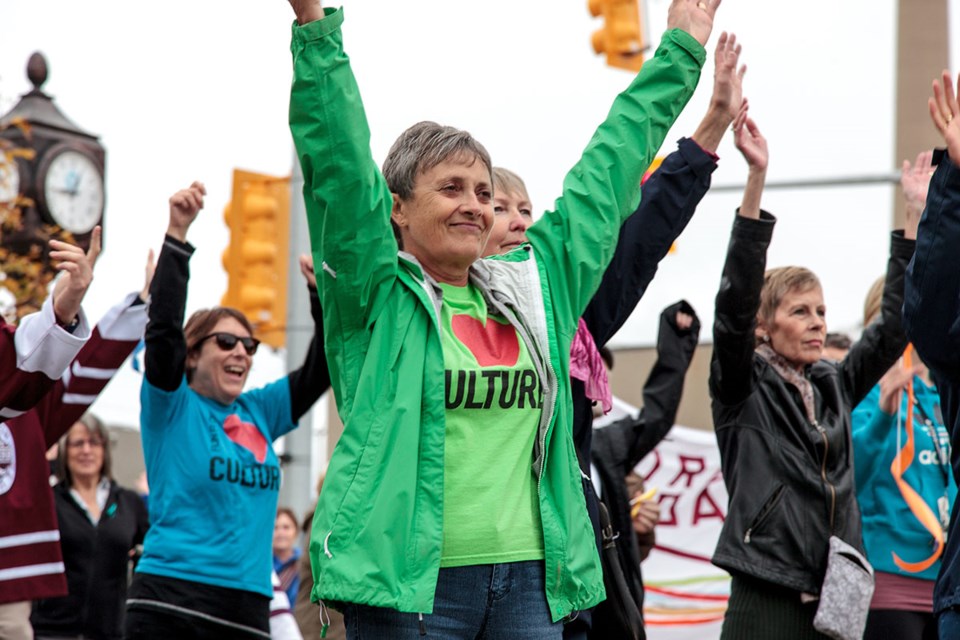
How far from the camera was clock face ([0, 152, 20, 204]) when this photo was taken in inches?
527

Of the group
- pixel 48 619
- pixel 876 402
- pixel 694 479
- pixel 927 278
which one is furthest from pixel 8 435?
pixel 694 479

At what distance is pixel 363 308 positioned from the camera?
3.37 m

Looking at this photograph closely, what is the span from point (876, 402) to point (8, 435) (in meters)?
4.02

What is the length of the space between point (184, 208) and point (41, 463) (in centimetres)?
112

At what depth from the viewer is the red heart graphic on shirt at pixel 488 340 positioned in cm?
346

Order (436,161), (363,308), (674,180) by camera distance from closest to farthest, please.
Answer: (363,308), (436,161), (674,180)

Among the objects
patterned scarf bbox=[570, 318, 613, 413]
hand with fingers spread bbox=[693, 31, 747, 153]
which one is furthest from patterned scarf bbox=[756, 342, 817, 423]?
patterned scarf bbox=[570, 318, 613, 413]

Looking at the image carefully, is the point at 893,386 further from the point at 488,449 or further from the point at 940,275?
the point at 488,449

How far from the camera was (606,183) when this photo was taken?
12.2 ft

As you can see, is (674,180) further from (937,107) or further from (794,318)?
(794,318)

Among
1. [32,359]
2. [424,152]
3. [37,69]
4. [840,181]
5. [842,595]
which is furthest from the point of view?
[37,69]

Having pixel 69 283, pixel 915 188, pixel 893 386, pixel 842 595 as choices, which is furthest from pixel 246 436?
pixel 915 188

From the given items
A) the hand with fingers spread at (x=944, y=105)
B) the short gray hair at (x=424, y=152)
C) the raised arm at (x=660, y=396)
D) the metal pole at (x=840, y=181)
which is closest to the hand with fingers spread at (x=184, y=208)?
the raised arm at (x=660, y=396)

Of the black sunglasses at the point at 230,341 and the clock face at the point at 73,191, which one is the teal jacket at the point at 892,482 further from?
the clock face at the point at 73,191
